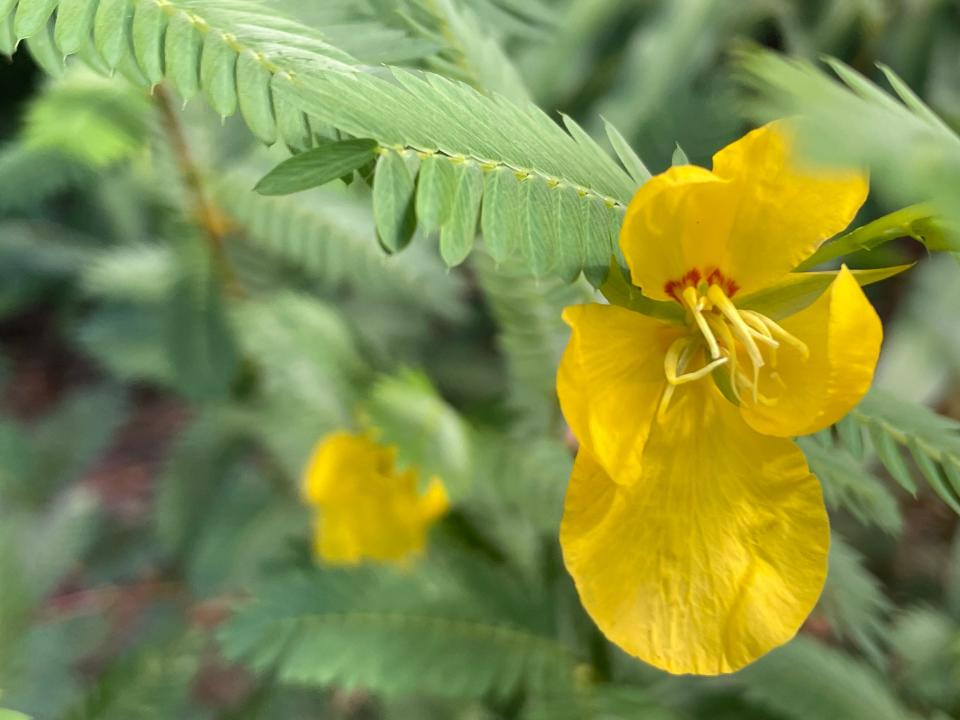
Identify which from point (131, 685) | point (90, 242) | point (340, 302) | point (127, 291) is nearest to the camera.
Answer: point (131, 685)

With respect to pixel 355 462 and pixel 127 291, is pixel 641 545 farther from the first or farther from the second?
pixel 127 291

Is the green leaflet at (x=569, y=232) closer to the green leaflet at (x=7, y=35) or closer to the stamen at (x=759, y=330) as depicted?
the stamen at (x=759, y=330)

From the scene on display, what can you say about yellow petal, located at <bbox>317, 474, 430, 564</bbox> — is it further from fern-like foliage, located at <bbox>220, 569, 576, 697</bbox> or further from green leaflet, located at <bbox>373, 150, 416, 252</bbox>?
green leaflet, located at <bbox>373, 150, 416, 252</bbox>

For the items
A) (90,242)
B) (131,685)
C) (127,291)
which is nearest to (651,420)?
(131,685)

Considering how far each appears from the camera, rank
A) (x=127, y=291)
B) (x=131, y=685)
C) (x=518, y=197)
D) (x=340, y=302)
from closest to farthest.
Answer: (x=518, y=197) < (x=131, y=685) < (x=127, y=291) < (x=340, y=302)

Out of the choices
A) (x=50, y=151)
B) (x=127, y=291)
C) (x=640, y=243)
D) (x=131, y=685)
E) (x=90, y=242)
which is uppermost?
(x=640, y=243)

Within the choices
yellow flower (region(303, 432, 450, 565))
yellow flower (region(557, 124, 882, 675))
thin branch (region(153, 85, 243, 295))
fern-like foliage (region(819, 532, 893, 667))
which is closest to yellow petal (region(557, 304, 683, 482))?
yellow flower (region(557, 124, 882, 675))

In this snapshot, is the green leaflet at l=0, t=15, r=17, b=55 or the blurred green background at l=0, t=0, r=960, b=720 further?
the blurred green background at l=0, t=0, r=960, b=720
